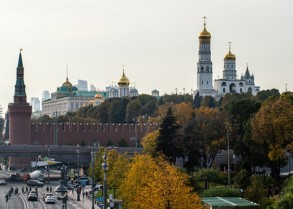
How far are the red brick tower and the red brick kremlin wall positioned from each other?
1.65 metres

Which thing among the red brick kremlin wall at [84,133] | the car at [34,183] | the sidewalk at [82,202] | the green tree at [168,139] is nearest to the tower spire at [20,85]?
the red brick kremlin wall at [84,133]

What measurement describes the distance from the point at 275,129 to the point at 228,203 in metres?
16.7

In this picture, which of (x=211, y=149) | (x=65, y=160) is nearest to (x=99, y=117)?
(x=65, y=160)

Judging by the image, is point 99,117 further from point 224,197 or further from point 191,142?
point 224,197

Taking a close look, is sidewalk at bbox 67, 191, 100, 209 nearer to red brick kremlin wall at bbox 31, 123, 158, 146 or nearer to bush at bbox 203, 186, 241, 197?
bush at bbox 203, 186, 241, 197

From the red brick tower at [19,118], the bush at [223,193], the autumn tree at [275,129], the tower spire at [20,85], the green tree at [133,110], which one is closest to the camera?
the bush at [223,193]

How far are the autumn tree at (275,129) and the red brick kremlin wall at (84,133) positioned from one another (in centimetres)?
7246

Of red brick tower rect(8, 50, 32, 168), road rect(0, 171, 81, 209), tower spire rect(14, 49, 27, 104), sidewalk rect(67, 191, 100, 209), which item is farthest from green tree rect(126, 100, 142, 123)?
sidewalk rect(67, 191, 100, 209)

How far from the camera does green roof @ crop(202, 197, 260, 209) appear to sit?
60156 millimetres

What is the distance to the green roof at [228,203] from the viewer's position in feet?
197

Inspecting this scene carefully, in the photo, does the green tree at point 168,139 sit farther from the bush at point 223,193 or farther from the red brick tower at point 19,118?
the red brick tower at point 19,118

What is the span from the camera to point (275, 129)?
76938mm

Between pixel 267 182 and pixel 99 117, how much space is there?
113137mm

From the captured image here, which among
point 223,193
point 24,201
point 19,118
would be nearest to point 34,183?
point 24,201
